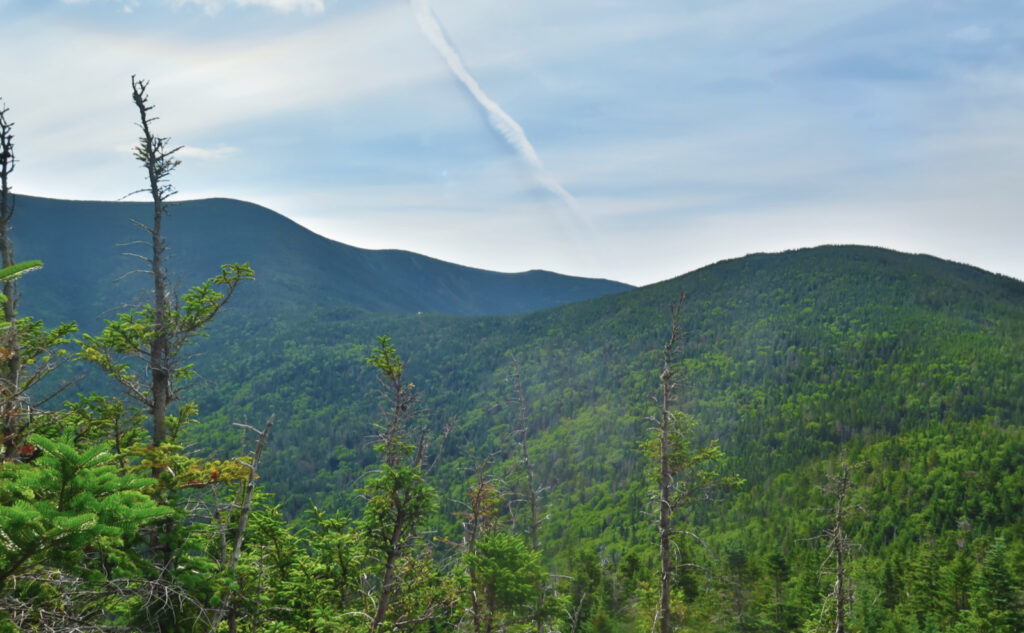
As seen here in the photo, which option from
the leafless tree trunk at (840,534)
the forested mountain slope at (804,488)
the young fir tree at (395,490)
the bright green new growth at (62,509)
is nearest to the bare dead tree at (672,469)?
the forested mountain slope at (804,488)

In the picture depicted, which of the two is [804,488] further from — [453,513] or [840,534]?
[453,513]

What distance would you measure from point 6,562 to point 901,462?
154515 mm

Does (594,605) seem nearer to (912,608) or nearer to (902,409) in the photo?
(912,608)

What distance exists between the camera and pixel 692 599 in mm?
45875

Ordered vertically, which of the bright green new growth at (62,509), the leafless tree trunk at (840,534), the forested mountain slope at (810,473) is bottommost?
the forested mountain slope at (810,473)

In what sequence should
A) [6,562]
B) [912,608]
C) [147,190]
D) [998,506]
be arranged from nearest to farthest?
1. [6,562]
2. [147,190]
3. [912,608]
4. [998,506]

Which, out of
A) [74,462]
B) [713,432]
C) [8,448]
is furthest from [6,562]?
[713,432]

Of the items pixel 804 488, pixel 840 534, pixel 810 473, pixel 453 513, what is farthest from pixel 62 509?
pixel 810 473

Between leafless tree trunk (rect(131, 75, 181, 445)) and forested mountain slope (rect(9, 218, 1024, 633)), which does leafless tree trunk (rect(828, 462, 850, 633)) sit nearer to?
forested mountain slope (rect(9, 218, 1024, 633))

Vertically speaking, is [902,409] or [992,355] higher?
[992,355]

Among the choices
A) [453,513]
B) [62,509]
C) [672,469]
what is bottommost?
[453,513]

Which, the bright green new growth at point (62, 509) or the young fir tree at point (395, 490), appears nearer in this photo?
the bright green new growth at point (62, 509)

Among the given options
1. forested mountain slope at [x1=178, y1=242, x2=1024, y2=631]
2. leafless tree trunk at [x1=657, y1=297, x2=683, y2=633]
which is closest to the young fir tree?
leafless tree trunk at [x1=657, y1=297, x2=683, y2=633]

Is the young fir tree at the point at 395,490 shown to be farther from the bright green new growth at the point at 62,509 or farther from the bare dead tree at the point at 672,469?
the bare dead tree at the point at 672,469
